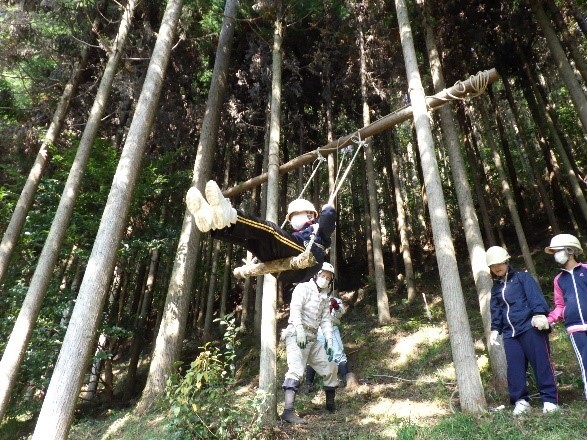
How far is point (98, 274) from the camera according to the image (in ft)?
16.8

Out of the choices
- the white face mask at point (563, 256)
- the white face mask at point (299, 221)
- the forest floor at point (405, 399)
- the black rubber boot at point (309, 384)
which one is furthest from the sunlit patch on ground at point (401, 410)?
the white face mask at point (299, 221)

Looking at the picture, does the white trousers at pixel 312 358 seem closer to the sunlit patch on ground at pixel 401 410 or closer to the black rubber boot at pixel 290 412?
the black rubber boot at pixel 290 412

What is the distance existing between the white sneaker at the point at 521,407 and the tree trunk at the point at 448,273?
0.99ft

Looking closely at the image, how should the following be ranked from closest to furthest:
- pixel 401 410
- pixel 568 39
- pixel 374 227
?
pixel 401 410 < pixel 568 39 < pixel 374 227

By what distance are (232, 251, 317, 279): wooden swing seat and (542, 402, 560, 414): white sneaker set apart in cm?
267

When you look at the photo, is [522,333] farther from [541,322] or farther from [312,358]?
[312,358]

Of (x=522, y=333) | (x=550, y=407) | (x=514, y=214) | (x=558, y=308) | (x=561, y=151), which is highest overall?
(x=561, y=151)

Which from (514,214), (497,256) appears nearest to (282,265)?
(497,256)

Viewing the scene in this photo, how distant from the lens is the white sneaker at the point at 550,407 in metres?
3.80

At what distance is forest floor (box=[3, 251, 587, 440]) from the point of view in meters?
3.75

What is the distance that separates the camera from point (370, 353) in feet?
26.5

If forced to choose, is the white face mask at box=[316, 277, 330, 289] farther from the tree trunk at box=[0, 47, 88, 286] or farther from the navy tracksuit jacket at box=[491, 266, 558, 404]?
the tree trunk at box=[0, 47, 88, 286]

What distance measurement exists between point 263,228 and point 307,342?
190cm

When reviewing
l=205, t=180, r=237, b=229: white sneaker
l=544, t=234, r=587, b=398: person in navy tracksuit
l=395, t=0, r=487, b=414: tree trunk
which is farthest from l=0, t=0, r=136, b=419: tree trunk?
l=544, t=234, r=587, b=398: person in navy tracksuit
